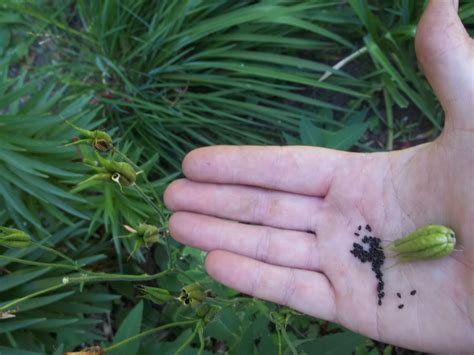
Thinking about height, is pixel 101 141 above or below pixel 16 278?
above

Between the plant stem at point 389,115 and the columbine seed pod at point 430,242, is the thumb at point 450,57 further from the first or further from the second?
the plant stem at point 389,115

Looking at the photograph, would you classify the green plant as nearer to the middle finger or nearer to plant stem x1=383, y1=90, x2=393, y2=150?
plant stem x1=383, y1=90, x2=393, y2=150

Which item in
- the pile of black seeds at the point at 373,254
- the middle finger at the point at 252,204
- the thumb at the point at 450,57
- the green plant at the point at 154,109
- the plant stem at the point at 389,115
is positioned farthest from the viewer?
the plant stem at the point at 389,115

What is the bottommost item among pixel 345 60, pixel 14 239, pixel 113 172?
pixel 14 239

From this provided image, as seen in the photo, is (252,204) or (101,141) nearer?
(101,141)

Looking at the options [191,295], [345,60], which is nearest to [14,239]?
A: [191,295]

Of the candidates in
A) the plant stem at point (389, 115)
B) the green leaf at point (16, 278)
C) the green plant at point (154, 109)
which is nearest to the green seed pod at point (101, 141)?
the green plant at point (154, 109)

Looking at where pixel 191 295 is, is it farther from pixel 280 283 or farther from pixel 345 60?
pixel 345 60
